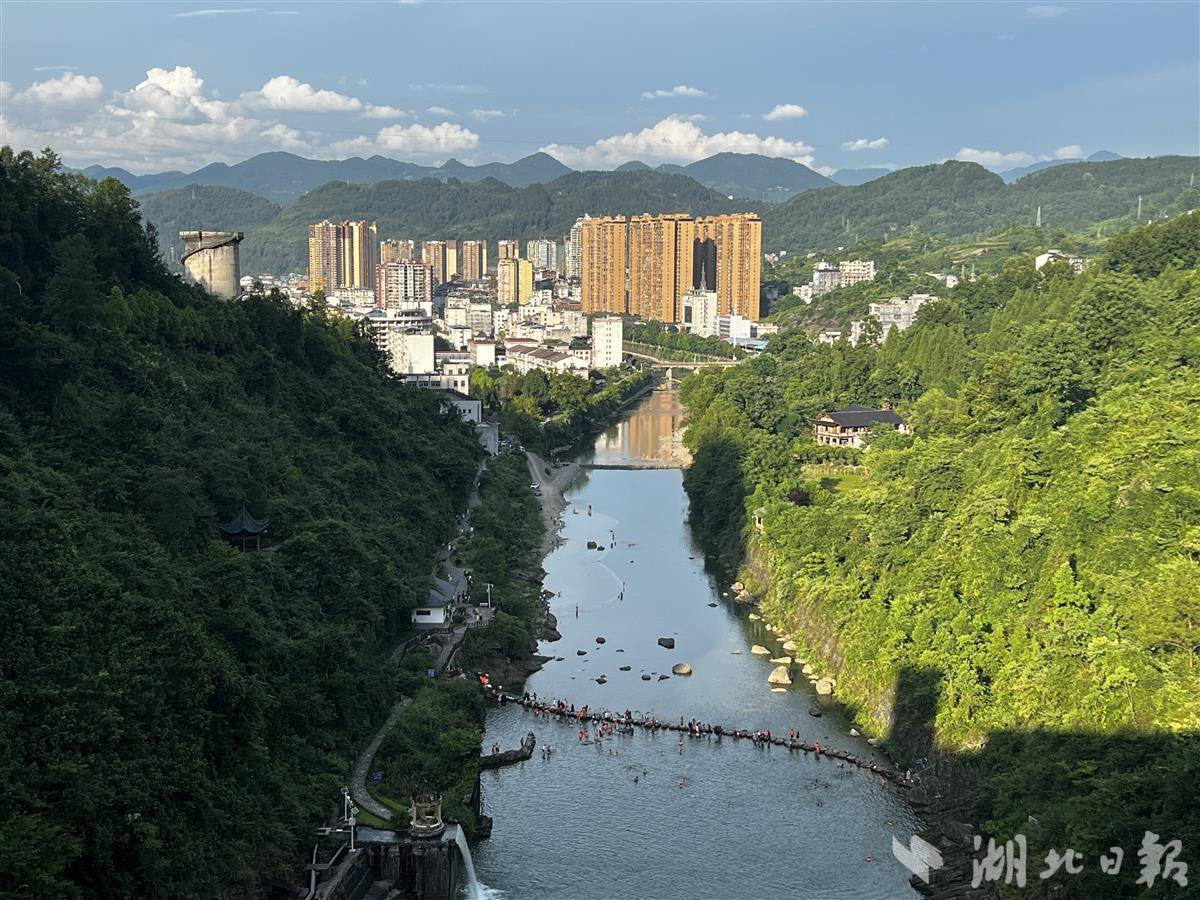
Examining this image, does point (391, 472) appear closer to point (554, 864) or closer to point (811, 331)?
point (554, 864)

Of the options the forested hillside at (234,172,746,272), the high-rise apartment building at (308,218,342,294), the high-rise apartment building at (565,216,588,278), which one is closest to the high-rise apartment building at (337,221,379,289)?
the high-rise apartment building at (308,218,342,294)

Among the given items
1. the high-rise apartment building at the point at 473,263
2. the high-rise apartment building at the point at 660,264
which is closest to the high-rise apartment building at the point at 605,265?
the high-rise apartment building at the point at 660,264

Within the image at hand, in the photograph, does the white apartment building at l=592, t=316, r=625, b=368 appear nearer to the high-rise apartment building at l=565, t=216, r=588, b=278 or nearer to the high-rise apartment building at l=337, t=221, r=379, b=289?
the high-rise apartment building at l=337, t=221, r=379, b=289

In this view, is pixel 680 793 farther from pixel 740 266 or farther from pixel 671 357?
pixel 740 266

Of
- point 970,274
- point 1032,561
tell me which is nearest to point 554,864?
point 1032,561

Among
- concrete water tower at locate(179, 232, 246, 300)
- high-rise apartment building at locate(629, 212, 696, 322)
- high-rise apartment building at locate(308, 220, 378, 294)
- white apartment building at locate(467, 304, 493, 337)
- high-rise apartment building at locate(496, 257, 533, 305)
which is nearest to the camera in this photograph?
concrete water tower at locate(179, 232, 246, 300)

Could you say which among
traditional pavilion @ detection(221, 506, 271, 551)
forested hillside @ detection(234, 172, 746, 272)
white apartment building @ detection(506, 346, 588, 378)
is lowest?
white apartment building @ detection(506, 346, 588, 378)

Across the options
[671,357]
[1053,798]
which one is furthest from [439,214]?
[1053,798]

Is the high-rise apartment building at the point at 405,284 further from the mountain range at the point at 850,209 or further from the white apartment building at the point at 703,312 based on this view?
the mountain range at the point at 850,209
